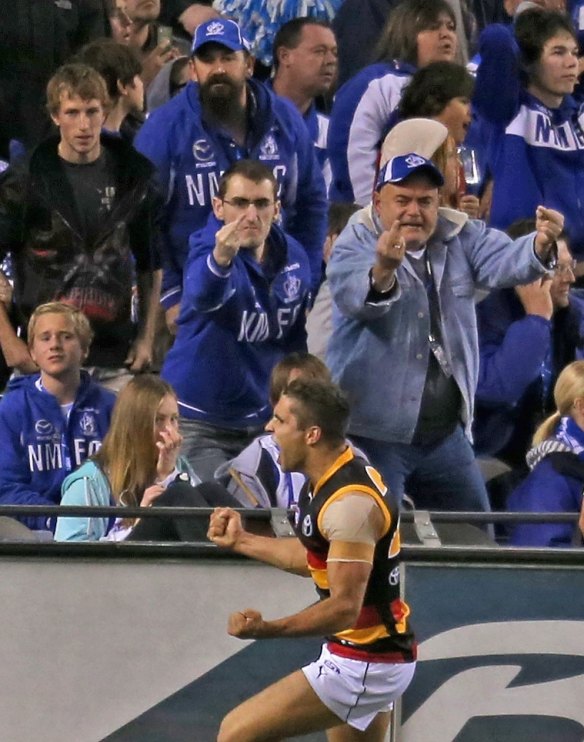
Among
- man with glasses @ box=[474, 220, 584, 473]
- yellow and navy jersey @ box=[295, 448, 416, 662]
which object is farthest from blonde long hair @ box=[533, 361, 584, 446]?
yellow and navy jersey @ box=[295, 448, 416, 662]

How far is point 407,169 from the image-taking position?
6.64 meters

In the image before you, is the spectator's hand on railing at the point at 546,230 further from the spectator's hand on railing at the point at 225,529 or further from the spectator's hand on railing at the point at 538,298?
the spectator's hand on railing at the point at 225,529

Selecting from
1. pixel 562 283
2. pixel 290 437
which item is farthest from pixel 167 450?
pixel 562 283

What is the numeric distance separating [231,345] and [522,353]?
1334mm

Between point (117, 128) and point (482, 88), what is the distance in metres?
1.84

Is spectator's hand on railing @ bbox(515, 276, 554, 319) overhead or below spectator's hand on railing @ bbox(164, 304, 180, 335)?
overhead

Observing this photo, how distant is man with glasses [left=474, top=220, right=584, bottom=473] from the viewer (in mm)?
7637

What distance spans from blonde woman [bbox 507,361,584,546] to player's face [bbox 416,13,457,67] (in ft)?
6.95

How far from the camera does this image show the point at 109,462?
6.25 meters

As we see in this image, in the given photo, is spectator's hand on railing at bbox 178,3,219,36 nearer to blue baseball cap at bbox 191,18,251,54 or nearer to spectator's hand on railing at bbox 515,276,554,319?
blue baseball cap at bbox 191,18,251,54

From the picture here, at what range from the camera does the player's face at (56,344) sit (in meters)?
6.84

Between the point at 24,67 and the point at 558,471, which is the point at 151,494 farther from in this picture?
the point at 24,67

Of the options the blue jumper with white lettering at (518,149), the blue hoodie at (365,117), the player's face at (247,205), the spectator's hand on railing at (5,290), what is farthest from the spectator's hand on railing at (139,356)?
the blue jumper with white lettering at (518,149)

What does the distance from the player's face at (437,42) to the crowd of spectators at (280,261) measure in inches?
0.4
